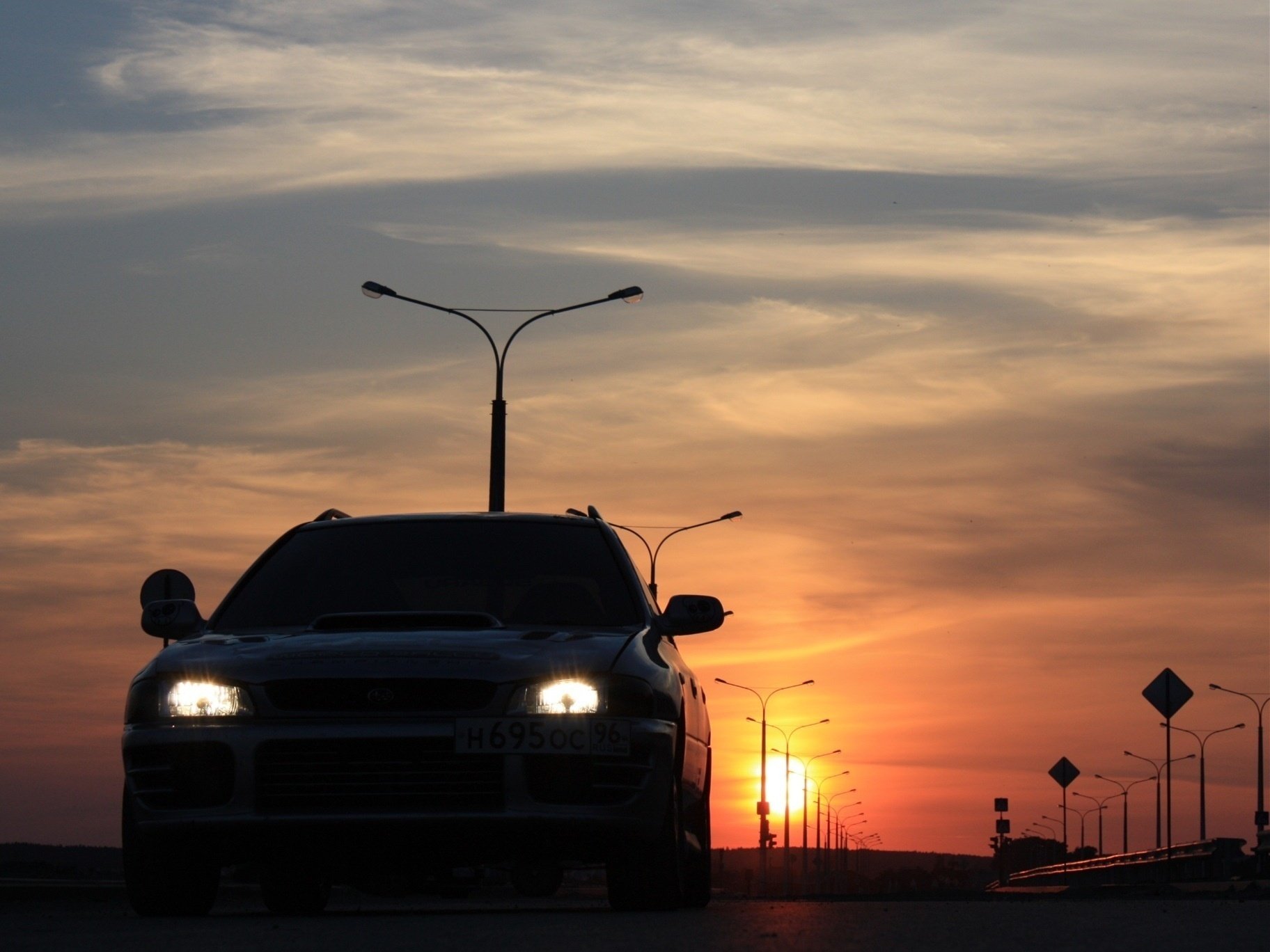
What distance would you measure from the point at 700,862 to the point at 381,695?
2236mm

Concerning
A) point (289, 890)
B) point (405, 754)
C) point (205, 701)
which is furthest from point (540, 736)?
point (289, 890)

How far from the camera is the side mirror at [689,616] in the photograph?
919 centimetres

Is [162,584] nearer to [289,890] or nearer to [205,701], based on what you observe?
[289,890]

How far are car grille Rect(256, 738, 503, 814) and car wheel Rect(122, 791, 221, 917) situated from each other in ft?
2.25

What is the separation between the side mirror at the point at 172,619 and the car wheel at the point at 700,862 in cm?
234

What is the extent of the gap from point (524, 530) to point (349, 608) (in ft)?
3.42

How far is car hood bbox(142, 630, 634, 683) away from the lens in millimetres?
7953

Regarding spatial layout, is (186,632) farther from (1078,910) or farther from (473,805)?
(1078,910)

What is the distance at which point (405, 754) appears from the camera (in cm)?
791

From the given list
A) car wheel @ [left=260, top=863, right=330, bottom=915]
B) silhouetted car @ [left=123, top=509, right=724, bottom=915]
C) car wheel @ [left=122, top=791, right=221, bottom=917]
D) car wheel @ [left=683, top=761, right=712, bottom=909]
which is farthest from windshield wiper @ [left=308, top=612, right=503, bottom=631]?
car wheel @ [left=260, top=863, right=330, bottom=915]

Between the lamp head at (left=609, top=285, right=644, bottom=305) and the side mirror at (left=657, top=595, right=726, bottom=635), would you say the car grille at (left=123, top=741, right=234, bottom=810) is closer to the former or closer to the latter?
the side mirror at (left=657, top=595, right=726, bottom=635)

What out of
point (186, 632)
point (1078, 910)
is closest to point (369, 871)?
point (186, 632)

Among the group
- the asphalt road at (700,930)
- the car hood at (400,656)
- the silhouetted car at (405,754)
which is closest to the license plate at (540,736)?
the silhouetted car at (405,754)

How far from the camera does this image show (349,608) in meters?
9.09
